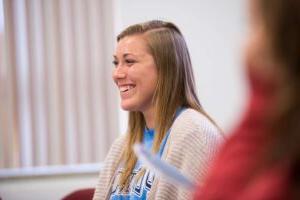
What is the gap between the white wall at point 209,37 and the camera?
3.33 metres

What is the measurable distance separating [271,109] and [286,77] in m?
0.02

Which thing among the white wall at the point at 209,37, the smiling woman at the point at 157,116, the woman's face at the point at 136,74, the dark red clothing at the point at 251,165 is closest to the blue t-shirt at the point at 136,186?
the smiling woman at the point at 157,116

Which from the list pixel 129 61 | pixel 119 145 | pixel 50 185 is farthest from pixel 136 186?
pixel 50 185

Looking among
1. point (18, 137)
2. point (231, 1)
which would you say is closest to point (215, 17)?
point (231, 1)

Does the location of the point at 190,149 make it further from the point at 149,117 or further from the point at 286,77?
the point at 286,77

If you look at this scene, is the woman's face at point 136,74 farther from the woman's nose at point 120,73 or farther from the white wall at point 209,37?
the white wall at point 209,37

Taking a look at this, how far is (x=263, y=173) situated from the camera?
337 millimetres

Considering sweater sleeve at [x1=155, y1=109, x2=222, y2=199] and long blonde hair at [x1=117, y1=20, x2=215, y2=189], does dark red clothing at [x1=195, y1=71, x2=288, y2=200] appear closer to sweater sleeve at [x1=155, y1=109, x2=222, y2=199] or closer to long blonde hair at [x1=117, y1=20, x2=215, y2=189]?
sweater sleeve at [x1=155, y1=109, x2=222, y2=199]

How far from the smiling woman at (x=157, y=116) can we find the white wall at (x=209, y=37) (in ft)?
5.07

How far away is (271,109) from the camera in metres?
0.33

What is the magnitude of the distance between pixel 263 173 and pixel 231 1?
127 inches

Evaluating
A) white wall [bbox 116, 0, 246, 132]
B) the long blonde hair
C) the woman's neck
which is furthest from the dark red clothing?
white wall [bbox 116, 0, 246, 132]

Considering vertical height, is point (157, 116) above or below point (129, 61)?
below

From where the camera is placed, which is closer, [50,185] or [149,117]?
[149,117]
